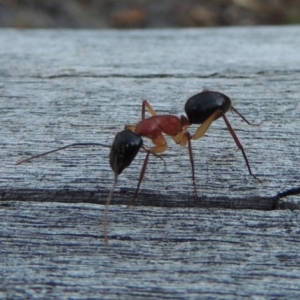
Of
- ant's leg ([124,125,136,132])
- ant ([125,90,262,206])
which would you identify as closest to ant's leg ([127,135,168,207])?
ant ([125,90,262,206])

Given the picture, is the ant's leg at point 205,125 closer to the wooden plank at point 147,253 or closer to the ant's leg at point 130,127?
the ant's leg at point 130,127

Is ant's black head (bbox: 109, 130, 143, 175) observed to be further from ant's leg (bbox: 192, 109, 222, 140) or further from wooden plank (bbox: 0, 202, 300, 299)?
ant's leg (bbox: 192, 109, 222, 140)

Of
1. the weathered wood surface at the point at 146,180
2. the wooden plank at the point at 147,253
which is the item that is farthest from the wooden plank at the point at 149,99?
the wooden plank at the point at 147,253

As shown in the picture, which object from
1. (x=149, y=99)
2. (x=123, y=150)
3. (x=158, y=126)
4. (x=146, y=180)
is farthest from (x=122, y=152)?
(x=149, y=99)

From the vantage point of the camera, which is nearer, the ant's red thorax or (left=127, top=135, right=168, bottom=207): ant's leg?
(left=127, top=135, right=168, bottom=207): ant's leg

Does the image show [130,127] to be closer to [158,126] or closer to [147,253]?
[158,126]

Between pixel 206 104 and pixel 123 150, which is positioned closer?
pixel 123 150
